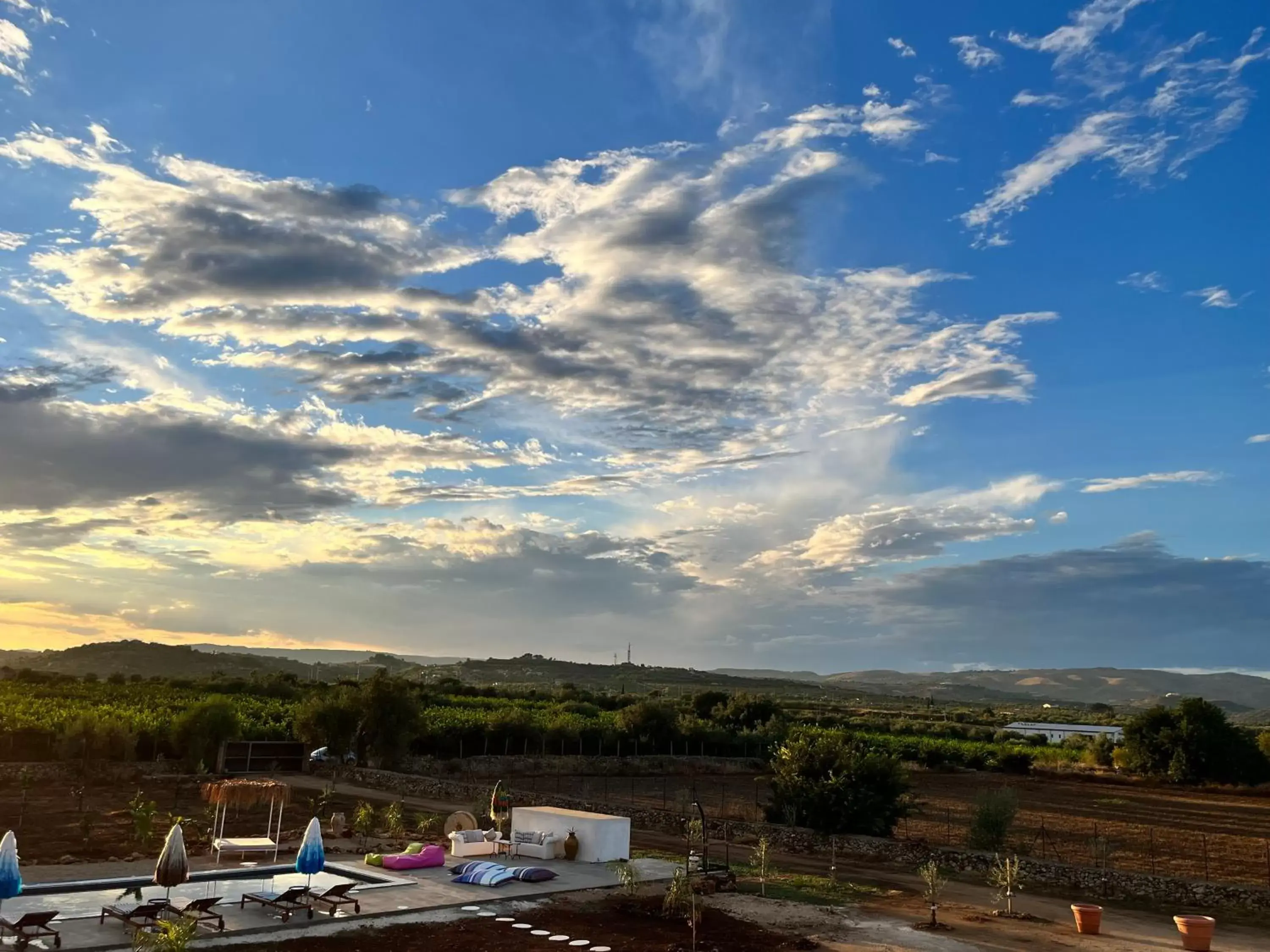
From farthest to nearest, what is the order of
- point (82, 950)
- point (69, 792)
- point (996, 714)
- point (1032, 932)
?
point (996, 714), point (69, 792), point (1032, 932), point (82, 950)

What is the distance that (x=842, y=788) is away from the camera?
27250mm

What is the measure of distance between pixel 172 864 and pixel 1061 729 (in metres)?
113

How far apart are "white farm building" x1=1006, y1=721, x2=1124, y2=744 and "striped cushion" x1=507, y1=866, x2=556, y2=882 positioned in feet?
242

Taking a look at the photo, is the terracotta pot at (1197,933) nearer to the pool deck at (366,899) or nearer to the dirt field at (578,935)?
the dirt field at (578,935)

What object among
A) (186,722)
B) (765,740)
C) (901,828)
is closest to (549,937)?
(901,828)

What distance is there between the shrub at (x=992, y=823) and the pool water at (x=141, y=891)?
16.8 metres

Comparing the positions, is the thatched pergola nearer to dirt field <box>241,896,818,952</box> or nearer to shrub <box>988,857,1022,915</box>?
dirt field <box>241,896,818,952</box>

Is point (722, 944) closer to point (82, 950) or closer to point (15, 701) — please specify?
point (82, 950)

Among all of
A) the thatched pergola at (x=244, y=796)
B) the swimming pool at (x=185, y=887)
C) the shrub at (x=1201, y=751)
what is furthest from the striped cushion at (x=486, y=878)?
the shrub at (x=1201, y=751)

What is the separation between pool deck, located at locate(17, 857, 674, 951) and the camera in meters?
13.7

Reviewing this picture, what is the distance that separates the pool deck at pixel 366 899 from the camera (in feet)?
44.9

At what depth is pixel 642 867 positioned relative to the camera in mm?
21125

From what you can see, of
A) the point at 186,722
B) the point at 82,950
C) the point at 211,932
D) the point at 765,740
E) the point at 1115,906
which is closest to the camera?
the point at 82,950

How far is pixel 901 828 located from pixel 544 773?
21.4 metres
